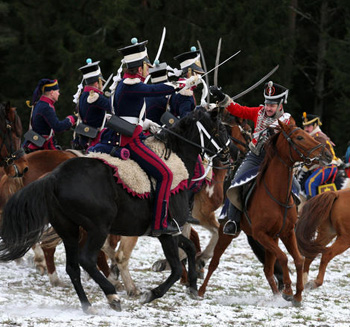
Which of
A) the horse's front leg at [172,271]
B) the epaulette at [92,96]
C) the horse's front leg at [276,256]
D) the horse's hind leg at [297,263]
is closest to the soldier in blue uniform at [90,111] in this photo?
the epaulette at [92,96]

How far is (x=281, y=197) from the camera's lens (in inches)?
364

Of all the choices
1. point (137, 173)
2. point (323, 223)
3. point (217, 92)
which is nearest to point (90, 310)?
point (137, 173)

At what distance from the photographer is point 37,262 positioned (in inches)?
440

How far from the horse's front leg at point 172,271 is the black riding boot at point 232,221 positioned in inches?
46.8

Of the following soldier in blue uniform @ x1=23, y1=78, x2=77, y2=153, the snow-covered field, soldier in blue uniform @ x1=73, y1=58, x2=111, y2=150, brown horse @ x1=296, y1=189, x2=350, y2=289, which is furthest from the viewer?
soldier in blue uniform @ x1=23, y1=78, x2=77, y2=153

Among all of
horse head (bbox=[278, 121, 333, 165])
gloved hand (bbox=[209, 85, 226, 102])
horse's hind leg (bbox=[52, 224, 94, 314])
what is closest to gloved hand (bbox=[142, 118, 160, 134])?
gloved hand (bbox=[209, 85, 226, 102])

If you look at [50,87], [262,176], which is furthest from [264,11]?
[262,176]

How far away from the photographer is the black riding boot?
31.8ft

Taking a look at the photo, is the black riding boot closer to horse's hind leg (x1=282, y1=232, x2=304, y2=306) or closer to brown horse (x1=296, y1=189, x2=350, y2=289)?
horse's hind leg (x1=282, y1=232, x2=304, y2=306)

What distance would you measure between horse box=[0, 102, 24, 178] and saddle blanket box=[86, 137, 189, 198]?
→ 2145mm

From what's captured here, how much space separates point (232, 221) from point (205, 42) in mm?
13157

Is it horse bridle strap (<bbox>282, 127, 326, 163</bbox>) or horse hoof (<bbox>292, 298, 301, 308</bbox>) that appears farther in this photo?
horse hoof (<bbox>292, 298, 301, 308</bbox>)

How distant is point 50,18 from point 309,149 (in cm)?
1914

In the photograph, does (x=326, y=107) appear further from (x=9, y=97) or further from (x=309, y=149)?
(x=309, y=149)
